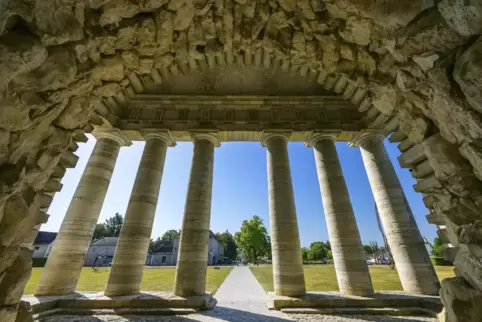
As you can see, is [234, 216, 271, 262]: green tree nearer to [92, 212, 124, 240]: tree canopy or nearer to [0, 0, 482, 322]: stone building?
[0, 0, 482, 322]: stone building

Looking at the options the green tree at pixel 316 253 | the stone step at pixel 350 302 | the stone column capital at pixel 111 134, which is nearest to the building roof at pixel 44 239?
the stone column capital at pixel 111 134

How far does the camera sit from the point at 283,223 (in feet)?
41.8

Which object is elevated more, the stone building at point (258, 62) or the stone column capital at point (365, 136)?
the stone column capital at point (365, 136)

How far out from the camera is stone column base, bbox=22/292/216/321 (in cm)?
939

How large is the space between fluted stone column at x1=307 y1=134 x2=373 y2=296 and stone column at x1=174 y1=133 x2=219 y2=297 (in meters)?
8.05

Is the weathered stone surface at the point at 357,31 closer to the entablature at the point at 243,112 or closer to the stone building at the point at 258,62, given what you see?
the stone building at the point at 258,62

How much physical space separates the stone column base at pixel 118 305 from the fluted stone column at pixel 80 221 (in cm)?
106

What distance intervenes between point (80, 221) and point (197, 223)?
7.28 meters

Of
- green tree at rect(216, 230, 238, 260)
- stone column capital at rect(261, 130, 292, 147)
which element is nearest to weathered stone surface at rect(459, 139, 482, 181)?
stone column capital at rect(261, 130, 292, 147)

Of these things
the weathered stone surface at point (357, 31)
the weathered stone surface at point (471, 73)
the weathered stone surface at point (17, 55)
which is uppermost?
the weathered stone surface at point (357, 31)

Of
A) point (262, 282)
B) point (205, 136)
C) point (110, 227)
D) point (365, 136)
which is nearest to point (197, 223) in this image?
point (205, 136)

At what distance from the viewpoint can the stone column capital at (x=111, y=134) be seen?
14.8 meters

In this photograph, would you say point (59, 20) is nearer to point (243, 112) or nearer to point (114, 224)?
point (243, 112)

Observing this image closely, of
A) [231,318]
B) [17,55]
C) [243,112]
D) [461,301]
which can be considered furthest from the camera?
[243,112]
